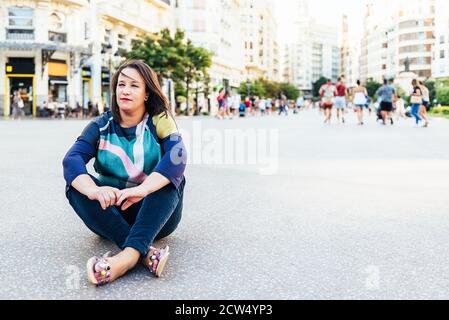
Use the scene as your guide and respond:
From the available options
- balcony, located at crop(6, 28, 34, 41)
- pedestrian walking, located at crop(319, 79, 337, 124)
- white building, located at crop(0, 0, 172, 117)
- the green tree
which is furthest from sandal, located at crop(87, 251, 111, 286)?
the green tree

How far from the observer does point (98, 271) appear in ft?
10.4

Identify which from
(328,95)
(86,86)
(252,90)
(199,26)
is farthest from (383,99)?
(252,90)

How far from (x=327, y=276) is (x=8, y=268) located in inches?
68.7

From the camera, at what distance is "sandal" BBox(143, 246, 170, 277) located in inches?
133

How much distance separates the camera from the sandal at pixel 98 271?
3158 millimetres

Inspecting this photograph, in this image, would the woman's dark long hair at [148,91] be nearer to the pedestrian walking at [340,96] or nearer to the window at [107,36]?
the pedestrian walking at [340,96]

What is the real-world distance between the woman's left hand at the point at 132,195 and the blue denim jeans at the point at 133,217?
0.11 feet

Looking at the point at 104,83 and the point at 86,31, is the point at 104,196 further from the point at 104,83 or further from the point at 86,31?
the point at 104,83

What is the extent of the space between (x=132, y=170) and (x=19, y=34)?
38063 mm

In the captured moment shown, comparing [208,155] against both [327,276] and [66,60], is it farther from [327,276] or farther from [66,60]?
[66,60]

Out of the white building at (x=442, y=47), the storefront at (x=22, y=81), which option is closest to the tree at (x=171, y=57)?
the storefront at (x=22, y=81)
